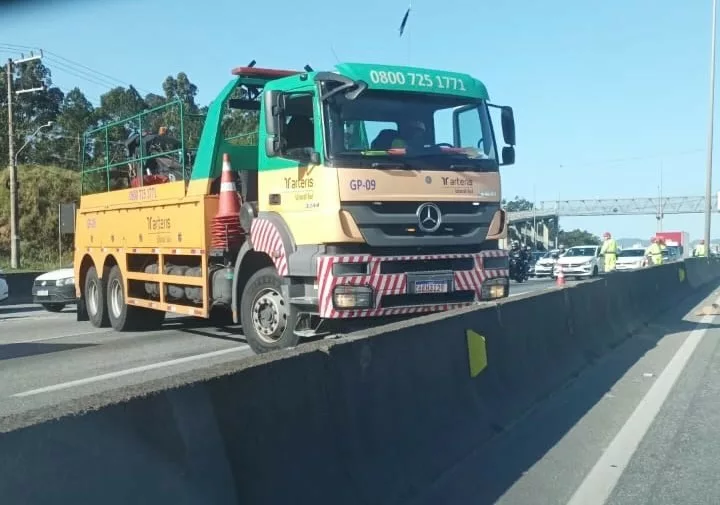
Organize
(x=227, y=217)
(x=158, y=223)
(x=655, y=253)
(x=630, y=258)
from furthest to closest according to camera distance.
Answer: (x=630, y=258) < (x=655, y=253) < (x=158, y=223) < (x=227, y=217)

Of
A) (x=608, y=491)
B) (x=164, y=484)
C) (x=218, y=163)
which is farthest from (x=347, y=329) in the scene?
(x=164, y=484)

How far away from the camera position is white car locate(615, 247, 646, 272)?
121 ft

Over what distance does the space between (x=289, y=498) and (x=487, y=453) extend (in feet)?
7.78

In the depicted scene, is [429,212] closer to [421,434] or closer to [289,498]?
[421,434]

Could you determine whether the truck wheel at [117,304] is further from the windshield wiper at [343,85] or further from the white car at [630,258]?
the white car at [630,258]

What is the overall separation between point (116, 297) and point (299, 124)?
624 centimetres

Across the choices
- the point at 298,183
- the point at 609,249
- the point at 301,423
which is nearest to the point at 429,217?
the point at 298,183

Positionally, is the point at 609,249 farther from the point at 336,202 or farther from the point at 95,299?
the point at 336,202

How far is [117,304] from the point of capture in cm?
1345

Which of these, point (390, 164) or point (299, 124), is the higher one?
point (299, 124)

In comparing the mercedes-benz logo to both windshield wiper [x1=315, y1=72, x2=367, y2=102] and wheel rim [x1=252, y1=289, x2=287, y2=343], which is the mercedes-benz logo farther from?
wheel rim [x1=252, y1=289, x2=287, y2=343]

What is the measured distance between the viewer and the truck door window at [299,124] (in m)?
8.66

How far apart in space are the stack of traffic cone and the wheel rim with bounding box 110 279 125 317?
3828 mm

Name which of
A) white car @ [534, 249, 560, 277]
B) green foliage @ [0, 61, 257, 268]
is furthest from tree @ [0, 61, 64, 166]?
white car @ [534, 249, 560, 277]
